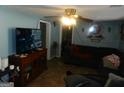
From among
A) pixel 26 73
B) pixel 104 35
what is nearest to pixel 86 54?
pixel 104 35

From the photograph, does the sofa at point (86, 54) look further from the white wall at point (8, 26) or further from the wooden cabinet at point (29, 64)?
the white wall at point (8, 26)

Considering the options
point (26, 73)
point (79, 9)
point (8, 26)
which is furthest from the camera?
point (26, 73)

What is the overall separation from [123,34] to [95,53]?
39.8 inches

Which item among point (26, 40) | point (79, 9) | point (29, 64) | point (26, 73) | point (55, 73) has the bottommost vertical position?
point (55, 73)

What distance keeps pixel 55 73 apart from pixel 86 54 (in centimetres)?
126

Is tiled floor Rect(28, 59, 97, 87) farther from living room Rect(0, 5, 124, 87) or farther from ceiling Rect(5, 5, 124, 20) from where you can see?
ceiling Rect(5, 5, 124, 20)

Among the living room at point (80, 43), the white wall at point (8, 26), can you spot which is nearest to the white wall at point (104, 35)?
the living room at point (80, 43)

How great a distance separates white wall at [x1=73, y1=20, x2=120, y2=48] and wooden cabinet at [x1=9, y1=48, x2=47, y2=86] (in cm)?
129

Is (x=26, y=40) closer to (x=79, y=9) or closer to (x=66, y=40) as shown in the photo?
A: (x=79, y=9)

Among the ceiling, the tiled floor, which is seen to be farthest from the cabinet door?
the ceiling

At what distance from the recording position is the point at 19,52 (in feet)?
9.66

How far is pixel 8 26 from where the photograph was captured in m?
2.76

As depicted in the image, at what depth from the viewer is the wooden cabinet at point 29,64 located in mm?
2727
